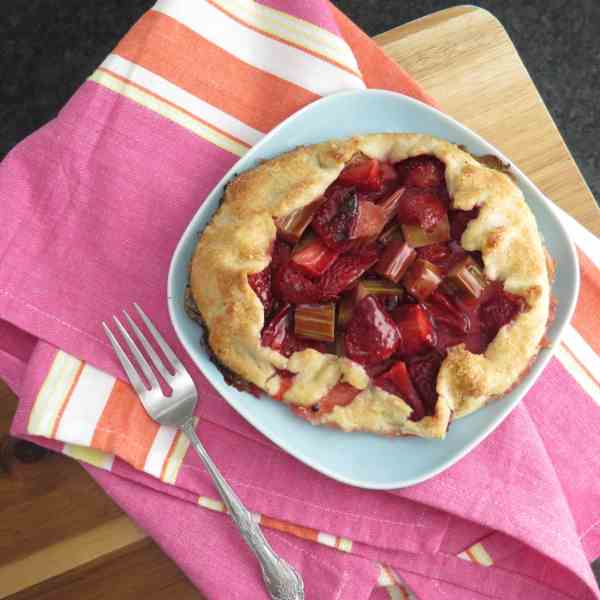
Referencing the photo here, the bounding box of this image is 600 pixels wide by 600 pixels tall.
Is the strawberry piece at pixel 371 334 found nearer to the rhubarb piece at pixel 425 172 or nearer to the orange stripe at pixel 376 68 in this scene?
the rhubarb piece at pixel 425 172

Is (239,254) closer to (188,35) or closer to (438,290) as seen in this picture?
(438,290)

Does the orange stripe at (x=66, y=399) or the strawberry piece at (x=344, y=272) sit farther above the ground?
the strawberry piece at (x=344, y=272)

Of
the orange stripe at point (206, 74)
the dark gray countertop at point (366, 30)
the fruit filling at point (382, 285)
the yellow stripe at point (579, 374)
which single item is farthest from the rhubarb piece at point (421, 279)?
the dark gray countertop at point (366, 30)

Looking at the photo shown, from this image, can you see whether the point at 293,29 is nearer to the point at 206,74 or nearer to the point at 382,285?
the point at 206,74

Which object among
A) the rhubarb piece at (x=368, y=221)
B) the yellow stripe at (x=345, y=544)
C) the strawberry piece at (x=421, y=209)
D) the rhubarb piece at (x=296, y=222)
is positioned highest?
the strawberry piece at (x=421, y=209)

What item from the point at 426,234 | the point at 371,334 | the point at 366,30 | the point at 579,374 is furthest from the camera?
the point at 366,30

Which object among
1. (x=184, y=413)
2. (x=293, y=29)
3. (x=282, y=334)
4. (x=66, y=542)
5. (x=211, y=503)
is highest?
(x=293, y=29)

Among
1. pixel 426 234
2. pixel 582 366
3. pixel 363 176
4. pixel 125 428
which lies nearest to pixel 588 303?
pixel 582 366
